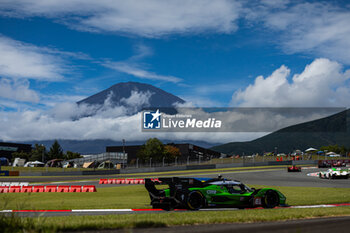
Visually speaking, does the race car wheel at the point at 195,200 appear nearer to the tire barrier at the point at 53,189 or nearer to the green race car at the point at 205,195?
the green race car at the point at 205,195

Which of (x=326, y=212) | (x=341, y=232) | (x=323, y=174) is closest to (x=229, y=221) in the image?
(x=341, y=232)

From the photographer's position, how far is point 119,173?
5984 cm

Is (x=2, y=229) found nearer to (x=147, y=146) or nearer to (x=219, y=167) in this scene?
(x=219, y=167)

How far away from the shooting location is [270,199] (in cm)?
1469

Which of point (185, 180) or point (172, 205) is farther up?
point (185, 180)

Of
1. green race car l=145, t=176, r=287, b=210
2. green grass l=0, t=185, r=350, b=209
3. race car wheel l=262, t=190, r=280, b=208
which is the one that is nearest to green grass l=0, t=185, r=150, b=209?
green grass l=0, t=185, r=350, b=209

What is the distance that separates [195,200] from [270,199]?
10.7 feet

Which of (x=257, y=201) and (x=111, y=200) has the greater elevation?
(x=257, y=201)

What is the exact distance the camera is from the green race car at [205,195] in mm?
13875

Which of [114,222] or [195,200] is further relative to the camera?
[195,200]

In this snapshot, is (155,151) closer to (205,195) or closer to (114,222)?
(205,195)

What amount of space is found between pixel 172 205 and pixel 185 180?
3.69 ft

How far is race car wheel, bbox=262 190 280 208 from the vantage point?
14508 millimetres

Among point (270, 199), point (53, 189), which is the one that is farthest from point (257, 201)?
point (53, 189)
